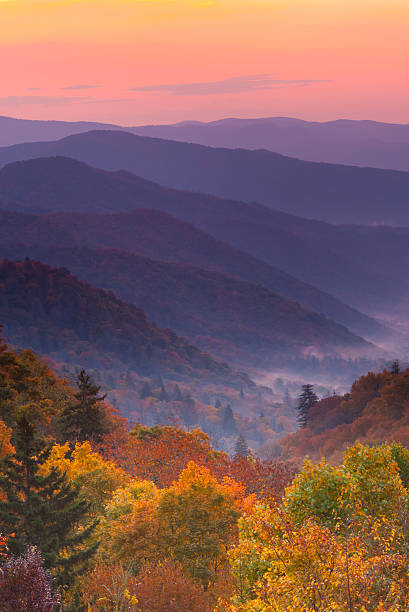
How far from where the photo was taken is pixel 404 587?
19500mm

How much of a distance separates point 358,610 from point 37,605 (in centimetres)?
966

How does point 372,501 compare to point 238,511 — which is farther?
point 238,511

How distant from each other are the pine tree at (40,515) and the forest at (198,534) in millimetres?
63

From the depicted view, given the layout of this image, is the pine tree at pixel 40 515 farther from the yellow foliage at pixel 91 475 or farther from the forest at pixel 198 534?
the yellow foliage at pixel 91 475

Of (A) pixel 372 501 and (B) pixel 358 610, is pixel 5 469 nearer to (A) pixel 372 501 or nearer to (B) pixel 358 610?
(A) pixel 372 501

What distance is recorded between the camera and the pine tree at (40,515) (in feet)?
100

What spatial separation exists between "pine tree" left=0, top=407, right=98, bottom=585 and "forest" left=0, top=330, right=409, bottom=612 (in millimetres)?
63

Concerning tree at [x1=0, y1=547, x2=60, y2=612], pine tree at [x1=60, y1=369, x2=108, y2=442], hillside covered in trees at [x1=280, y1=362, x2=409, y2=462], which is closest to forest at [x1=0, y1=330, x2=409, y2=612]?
tree at [x1=0, y1=547, x2=60, y2=612]

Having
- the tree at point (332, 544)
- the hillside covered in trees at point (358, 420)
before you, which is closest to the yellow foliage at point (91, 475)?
the tree at point (332, 544)

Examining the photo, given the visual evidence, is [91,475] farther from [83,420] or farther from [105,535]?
[83,420]

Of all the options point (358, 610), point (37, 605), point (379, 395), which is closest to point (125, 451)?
point (37, 605)

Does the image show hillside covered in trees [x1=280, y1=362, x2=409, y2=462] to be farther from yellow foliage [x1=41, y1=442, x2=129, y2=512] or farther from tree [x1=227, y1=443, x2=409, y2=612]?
tree [x1=227, y1=443, x2=409, y2=612]

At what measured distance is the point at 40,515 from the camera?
31562mm

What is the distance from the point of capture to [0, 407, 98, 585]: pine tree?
30578mm
